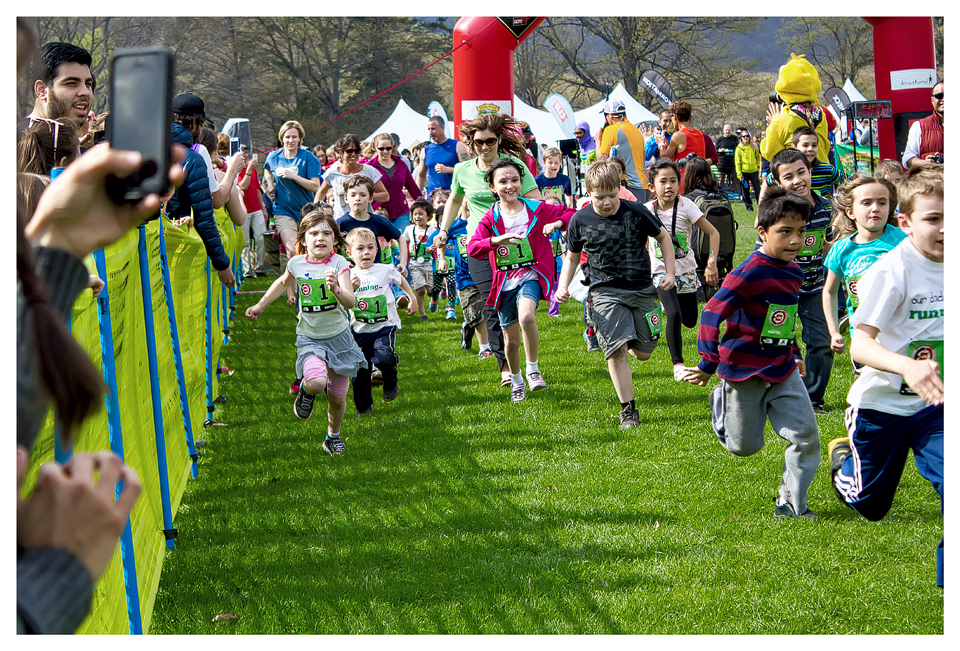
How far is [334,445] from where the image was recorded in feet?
21.7

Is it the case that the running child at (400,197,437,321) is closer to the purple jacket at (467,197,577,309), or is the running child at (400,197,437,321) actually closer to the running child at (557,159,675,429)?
the purple jacket at (467,197,577,309)

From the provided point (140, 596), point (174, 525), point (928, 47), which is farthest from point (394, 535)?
point (928, 47)

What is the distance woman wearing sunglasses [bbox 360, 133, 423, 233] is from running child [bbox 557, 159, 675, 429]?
4545 millimetres

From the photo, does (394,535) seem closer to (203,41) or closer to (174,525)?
(174,525)

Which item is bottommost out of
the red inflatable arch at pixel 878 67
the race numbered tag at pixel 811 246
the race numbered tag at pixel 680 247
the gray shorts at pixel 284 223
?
the race numbered tag at pixel 811 246

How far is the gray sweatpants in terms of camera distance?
4.94 metres

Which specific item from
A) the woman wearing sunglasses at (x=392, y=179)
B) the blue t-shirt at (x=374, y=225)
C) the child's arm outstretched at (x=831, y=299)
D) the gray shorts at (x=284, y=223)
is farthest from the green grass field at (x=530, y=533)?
the gray shorts at (x=284, y=223)

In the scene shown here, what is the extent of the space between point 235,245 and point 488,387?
4845mm

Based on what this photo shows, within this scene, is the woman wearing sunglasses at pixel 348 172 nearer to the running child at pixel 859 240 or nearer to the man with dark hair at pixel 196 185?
the man with dark hair at pixel 196 185

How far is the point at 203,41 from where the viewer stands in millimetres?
47594

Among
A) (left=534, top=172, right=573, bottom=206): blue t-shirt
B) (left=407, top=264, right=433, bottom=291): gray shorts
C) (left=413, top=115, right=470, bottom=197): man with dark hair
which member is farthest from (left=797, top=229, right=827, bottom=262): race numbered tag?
(left=534, top=172, right=573, bottom=206): blue t-shirt

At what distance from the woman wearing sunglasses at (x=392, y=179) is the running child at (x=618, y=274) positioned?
454 cm

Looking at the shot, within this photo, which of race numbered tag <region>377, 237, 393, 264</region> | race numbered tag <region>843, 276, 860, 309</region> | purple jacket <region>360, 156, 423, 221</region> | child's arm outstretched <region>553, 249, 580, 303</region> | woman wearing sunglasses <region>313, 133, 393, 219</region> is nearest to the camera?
race numbered tag <region>843, 276, 860, 309</region>

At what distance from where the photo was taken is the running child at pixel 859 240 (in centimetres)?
552
